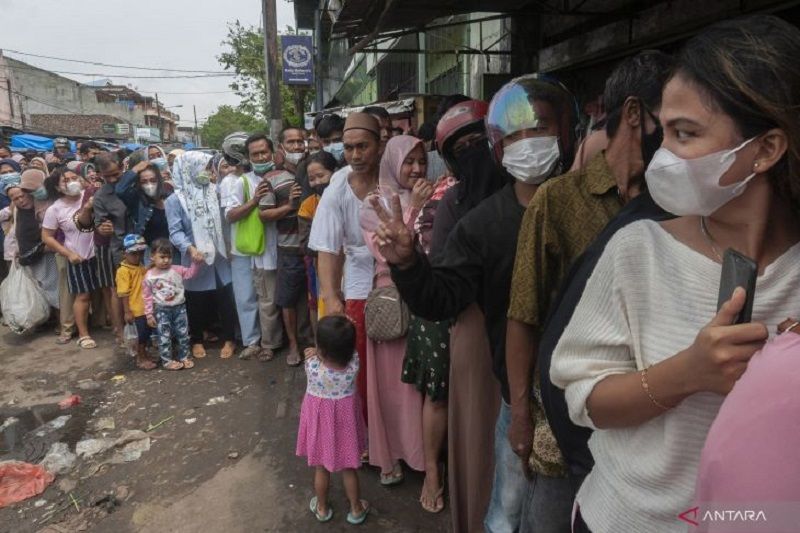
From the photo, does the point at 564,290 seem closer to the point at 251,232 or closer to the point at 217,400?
the point at 217,400

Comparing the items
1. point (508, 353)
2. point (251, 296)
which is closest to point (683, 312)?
point (508, 353)

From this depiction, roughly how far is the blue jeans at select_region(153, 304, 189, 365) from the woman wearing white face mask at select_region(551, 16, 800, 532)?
4.32m

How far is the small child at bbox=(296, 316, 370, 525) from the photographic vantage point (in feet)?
8.56

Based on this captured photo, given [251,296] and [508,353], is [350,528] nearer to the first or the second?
[508,353]

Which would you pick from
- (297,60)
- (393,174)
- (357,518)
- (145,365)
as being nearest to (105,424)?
(145,365)

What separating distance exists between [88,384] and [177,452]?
163 cm

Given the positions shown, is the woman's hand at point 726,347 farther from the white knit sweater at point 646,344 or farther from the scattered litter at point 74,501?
the scattered litter at point 74,501

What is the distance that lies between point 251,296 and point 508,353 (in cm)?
371

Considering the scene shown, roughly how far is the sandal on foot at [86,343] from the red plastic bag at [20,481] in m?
2.23

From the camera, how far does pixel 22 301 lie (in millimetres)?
5484

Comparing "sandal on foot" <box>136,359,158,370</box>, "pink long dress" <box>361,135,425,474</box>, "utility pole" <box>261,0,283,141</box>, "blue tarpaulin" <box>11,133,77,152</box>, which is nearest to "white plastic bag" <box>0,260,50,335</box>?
"sandal on foot" <box>136,359,158,370</box>

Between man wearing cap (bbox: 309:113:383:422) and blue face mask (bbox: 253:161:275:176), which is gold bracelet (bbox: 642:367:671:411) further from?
blue face mask (bbox: 253:161:275:176)

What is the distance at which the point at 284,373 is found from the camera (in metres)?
4.59

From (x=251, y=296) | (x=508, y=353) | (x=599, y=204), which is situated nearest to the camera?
(x=599, y=204)
